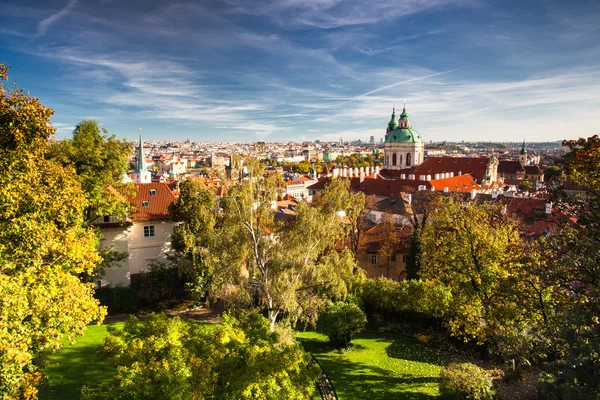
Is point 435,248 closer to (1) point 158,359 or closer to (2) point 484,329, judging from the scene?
(2) point 484,329

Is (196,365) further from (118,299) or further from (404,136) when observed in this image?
(404,136)

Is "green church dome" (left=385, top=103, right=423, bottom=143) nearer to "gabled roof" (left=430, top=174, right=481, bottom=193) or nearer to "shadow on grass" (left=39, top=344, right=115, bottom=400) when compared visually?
"gabled roof" (left=430, top=174, right=481, bottom=193)

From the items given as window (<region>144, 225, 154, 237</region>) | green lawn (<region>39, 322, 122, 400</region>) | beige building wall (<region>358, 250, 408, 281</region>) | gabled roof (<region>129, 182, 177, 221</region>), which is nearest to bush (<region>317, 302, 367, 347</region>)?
green lawn (<region>39, 322, 122, 400</region>)

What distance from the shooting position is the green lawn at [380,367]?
17281mm

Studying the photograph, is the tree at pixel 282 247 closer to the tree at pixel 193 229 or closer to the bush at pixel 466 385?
the tree at pixel 193 229

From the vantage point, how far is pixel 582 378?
9859 mm

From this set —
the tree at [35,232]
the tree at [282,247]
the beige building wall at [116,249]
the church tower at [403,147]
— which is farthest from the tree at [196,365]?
the church tower at [403,147]

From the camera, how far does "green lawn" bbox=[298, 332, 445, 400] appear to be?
56.7ft

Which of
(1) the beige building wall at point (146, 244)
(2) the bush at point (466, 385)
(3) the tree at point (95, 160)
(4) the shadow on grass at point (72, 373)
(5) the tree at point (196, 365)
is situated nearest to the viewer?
(5) the tree at point (196, 365)

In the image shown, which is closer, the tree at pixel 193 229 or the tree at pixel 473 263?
the tree at pixel 473 263

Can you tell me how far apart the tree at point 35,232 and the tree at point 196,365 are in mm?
1739

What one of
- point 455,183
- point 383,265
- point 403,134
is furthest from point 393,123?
point 383,265

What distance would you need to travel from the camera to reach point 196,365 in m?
10.1

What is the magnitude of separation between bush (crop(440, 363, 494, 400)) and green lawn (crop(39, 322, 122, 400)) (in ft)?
42.0
